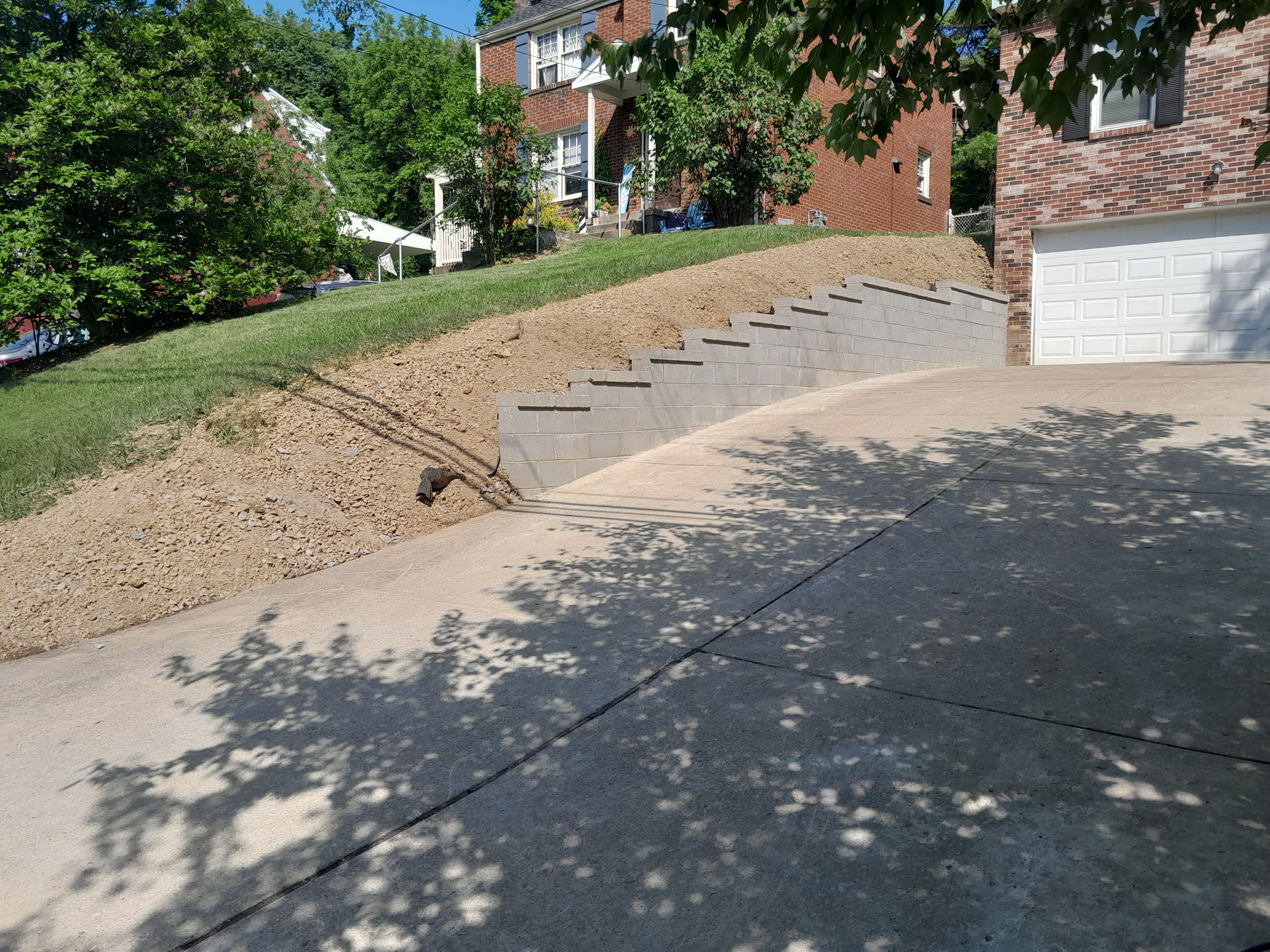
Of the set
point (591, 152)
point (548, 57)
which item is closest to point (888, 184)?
point (591, 152)

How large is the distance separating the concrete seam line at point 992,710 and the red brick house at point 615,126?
58.9 ft

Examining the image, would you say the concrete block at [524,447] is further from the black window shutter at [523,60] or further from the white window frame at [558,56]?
the black window shutter at [523,60]

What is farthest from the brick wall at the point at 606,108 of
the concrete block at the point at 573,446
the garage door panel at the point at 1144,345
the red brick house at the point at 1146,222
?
the concrete block at the point at 573,446

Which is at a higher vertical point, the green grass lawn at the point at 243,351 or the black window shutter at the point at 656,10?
the black window shutter at the point at 656,10

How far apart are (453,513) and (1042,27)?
42.1 ft

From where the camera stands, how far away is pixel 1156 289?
14.6 metres

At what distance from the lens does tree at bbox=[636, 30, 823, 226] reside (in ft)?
59.5

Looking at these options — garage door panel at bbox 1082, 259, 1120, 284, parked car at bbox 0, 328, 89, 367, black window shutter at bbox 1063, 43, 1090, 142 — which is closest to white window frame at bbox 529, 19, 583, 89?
black window shutter at bbox 1063, 43, 1090, 142

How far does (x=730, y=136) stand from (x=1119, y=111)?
23.2 feet

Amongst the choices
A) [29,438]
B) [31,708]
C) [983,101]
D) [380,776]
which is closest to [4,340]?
[29,438]

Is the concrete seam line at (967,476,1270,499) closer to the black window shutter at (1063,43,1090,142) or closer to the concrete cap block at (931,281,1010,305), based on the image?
the concrete cap block at (931,281,1010,305)

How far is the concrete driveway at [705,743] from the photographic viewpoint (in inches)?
115

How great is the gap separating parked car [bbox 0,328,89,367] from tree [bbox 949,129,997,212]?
2851cm

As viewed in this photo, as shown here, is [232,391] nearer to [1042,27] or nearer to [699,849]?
[699,849]
